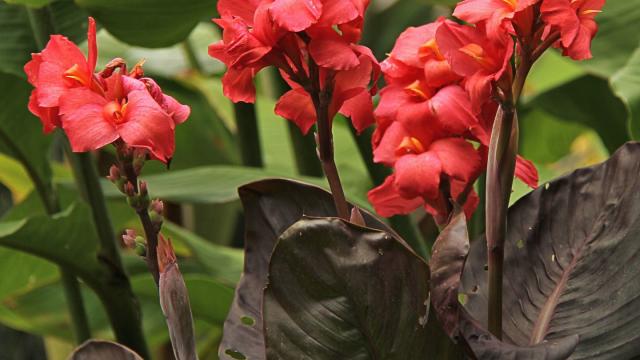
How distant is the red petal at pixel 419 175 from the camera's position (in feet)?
1.26

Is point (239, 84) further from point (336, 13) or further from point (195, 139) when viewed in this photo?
point (195, 139)

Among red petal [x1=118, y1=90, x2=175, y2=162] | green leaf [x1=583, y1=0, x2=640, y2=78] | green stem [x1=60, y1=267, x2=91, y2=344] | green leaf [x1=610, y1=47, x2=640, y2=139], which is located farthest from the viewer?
green leaf [x1=583, y1=0, x2=640, y2=78]

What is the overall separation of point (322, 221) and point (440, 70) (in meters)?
0.08

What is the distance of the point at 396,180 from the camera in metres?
0.39

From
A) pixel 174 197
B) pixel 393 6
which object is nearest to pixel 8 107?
pixel 174 197

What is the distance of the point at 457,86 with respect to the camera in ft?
1.27

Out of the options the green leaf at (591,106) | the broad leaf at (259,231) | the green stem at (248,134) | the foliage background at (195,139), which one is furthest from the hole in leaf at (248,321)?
the green leaf at (591,106)

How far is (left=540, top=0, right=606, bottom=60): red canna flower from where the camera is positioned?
0.35 meters

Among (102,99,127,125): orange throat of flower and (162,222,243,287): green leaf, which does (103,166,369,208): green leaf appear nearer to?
(162,222,243,287): green leaf

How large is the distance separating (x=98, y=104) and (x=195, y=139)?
30.0 inches

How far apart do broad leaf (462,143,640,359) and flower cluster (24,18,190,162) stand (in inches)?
6.5

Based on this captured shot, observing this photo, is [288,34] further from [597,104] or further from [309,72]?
[597,104]

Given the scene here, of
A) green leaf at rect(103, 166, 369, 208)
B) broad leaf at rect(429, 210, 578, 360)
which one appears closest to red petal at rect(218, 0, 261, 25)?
broad leaf at rect(429, 210, 578, 360)

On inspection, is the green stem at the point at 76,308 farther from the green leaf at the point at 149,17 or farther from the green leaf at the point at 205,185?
the green leaf at the point at 149,17
